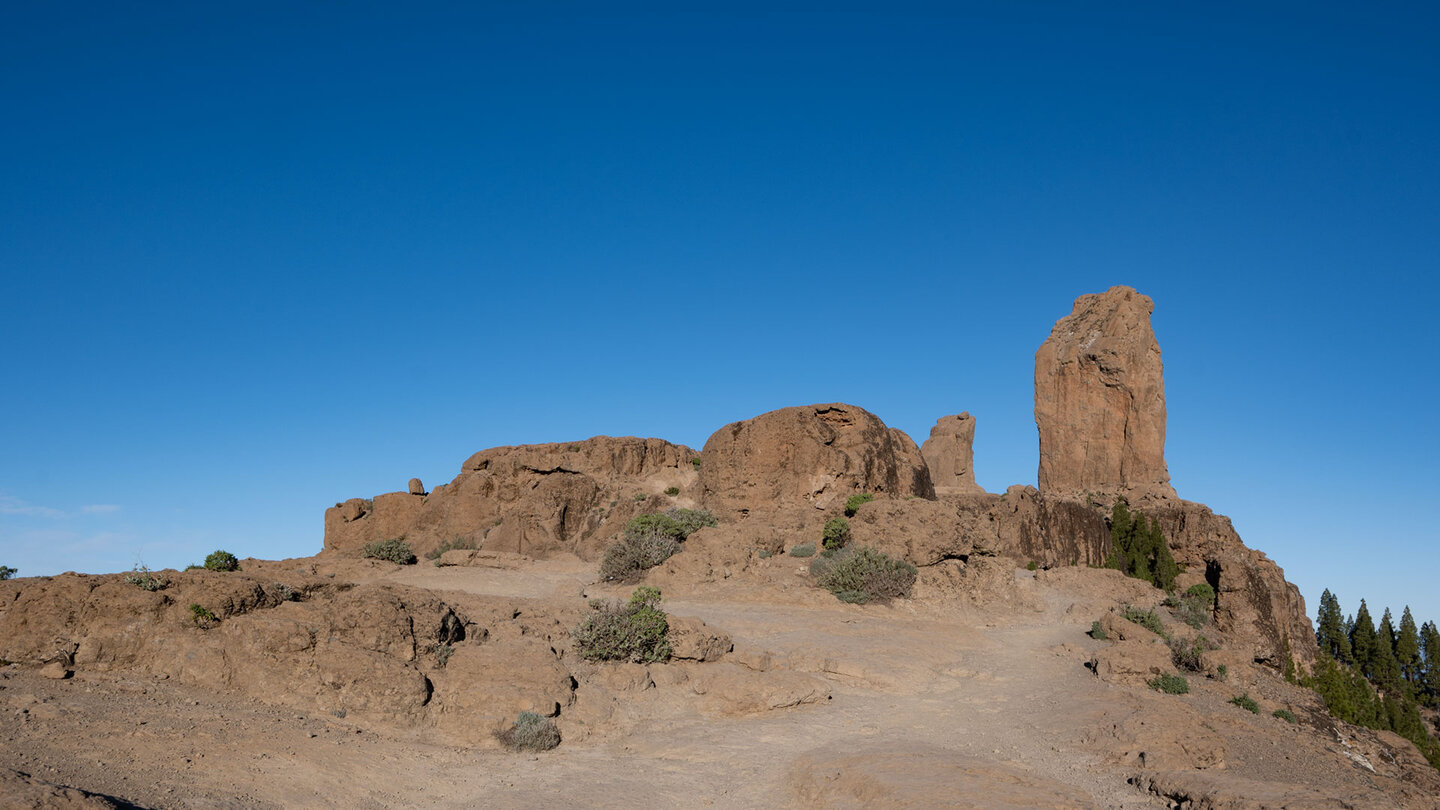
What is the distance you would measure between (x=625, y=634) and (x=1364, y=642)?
181 feet

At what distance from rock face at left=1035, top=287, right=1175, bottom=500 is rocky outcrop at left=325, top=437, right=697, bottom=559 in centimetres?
2922

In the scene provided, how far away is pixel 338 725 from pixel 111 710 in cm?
209

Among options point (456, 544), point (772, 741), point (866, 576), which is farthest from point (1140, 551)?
point (772, 741)

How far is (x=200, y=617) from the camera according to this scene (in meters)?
9.73

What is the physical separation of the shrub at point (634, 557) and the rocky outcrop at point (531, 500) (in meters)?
10.2

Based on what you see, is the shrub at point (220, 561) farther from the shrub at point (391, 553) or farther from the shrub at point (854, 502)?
the shrub at point (854, 502)

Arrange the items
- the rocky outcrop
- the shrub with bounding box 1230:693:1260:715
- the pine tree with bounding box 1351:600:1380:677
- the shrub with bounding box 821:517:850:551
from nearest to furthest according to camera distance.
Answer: the shrub with bounding box 1230:693:1260:715 → the shrub with bounding box 821:517:850:551 → the rocky outcrop → the pine tree with bounding box 1351:600:1380:677

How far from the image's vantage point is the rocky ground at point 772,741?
23.5ft

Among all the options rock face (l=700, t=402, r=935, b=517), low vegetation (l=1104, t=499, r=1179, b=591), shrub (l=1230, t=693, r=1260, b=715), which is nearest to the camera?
shrub (l=1230, t=693, r=1260, b=715)

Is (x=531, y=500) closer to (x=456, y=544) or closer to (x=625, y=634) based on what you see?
(x=456, y=544)

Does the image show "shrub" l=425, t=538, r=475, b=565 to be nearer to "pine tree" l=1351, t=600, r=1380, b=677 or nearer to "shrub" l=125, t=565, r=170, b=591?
"shrub" l=125, t=565, r=170, b=591

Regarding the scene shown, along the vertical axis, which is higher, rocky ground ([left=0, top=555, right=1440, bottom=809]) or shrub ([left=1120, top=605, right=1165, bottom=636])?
shrub ([left=1120, top=605, right=1165, bottom=636])

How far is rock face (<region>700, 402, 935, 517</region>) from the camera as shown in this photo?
27953 millimetres

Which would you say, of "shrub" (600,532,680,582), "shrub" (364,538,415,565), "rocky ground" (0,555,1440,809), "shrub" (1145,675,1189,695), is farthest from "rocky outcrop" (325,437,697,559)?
"shrub" (1145,675,1189,695)
